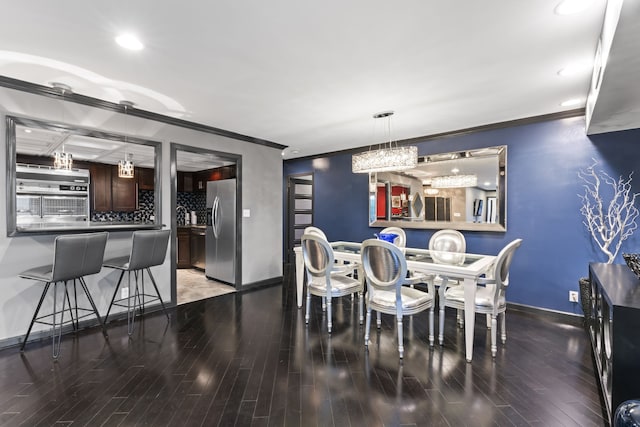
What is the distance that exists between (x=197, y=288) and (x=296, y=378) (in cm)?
310

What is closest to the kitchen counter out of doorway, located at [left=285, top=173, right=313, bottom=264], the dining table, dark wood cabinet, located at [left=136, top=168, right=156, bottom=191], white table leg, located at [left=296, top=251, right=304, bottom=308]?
white table leg, located at [left=296, top=251, right=304, bottom=308]

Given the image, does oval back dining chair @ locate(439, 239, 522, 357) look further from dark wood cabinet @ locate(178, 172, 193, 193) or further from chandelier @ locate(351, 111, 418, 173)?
dark wood cabinet @ locate(178, 172, 193, 193)

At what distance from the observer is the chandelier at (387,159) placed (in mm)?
3338

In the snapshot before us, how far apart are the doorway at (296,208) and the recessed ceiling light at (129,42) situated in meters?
4.51

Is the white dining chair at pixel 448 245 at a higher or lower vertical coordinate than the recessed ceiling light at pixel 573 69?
lower

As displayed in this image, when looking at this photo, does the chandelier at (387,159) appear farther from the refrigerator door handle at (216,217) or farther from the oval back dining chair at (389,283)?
the refrigerator door handle at (216,217)

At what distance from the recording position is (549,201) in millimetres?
3525

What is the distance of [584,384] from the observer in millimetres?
2133

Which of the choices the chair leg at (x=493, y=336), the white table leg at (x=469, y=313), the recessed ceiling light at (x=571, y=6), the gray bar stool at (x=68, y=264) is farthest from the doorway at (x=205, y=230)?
the recessed ceiling light at (x=571, y=6)

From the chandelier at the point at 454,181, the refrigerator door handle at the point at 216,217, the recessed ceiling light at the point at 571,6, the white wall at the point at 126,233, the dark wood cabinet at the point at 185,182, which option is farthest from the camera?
the dark wood cabinet at the point at 185,182

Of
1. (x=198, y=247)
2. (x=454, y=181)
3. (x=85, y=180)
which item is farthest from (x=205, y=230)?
(x=454, y=181)

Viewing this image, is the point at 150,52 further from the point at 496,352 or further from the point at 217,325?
the point at 496,352

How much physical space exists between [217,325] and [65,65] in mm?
2710

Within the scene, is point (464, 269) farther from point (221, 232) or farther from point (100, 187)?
point (100, 187)
